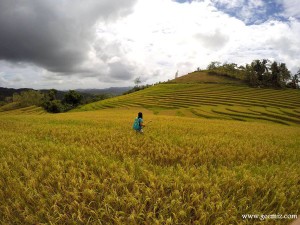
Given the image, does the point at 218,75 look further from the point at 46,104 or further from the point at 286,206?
the point at 286,206

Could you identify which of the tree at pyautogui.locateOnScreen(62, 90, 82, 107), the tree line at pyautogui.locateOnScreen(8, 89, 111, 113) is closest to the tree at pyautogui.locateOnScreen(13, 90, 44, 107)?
the tree line at pyautogui.locateOnScreen(8, 89, 111, 113)

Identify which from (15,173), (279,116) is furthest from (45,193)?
(279,116)

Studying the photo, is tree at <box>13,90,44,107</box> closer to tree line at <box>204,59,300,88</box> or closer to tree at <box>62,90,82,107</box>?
tree at <box>62,90,82,107</box>

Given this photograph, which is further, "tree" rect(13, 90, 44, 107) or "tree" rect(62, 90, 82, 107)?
"tree" rect(13, 90, 44, 107)

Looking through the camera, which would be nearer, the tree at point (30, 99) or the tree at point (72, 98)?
the tree at point (72, 98)

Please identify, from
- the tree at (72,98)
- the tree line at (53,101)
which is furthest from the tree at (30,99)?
the tree at (72,98)

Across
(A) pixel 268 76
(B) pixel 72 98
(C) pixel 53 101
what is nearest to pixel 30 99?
(B) pixel 72 98

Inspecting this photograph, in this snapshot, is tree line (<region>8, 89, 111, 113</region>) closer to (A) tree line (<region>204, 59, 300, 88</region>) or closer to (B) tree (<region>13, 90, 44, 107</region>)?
(B) tree (<region>13, 90, 44, 107</region>)

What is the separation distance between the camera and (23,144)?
253 inches

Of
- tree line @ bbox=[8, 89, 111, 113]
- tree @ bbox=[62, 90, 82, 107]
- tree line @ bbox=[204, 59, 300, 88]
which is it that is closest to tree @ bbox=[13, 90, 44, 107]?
tree line @ bbox=[8, 89, 111, 113]

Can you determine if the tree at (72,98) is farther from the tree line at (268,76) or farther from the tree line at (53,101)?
the tree line at (268,76)

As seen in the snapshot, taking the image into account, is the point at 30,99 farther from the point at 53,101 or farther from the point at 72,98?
the point at 53,101

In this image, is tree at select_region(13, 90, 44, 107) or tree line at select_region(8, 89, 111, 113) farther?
tree at select_region(13, 90, 44, 107)

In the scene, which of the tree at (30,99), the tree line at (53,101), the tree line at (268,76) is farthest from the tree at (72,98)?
the tree line at (268,76)
